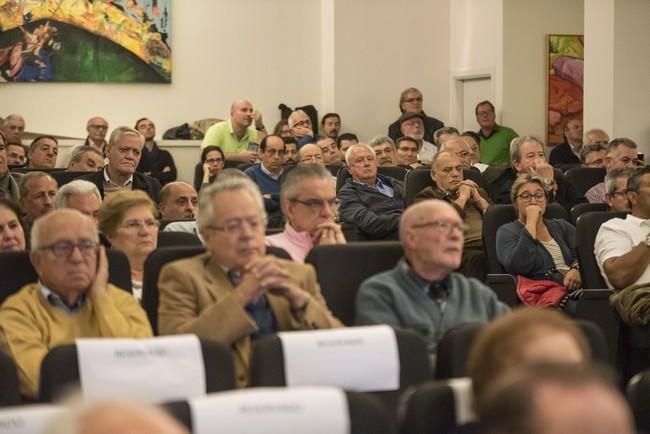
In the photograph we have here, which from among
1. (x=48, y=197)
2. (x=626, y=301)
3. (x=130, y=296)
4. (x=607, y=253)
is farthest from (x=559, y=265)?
(x=130, y=296)

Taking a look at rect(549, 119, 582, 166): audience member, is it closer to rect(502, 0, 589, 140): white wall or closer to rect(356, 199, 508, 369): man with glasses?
rect(502, 0, 589, 140): white wall

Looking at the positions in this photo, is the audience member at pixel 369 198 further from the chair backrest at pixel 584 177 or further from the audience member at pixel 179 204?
the chair backrest at pixel 584 177

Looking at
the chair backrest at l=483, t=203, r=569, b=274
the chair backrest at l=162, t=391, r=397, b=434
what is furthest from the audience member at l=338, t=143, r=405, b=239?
the chair backrest at l=162, t=391, r=397, b=434

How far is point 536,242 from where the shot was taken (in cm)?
636

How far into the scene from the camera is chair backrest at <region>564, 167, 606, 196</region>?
8.88m

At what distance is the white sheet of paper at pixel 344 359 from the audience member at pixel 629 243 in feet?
8.82

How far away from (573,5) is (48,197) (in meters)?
7.78

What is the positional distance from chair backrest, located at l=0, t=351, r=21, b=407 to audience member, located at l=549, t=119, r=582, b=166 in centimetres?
937

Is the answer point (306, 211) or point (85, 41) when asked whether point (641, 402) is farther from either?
point (85, 41)

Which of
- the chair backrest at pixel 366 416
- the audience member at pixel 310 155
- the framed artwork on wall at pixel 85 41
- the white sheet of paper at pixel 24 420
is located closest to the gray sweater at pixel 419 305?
the chair backrest at pixel 366 416

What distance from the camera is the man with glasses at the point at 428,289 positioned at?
12.4ft

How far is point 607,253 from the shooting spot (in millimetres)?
5652

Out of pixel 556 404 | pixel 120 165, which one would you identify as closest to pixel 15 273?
pixel 556 404

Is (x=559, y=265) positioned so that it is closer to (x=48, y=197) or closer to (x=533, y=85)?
(x=48, y=197)
